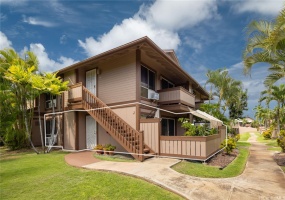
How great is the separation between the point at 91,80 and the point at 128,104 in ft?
14.2

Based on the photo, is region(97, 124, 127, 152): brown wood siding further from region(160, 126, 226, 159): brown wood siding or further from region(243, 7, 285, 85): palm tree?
region(243, 7, 285, 85): palm tree

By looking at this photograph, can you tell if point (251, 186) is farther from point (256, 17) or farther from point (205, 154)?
point (256, 17)

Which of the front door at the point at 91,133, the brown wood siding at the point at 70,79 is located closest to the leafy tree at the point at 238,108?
the front door at the point at 91,133

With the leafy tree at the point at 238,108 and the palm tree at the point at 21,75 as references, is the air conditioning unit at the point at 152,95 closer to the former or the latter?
the palm tree at the point at 21,75

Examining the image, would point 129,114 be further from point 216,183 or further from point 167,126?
point 216,183

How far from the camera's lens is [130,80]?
11.9 metres

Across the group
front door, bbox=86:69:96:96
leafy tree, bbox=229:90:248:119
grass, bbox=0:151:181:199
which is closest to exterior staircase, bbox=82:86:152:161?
front door, bbox=86:69:96:96

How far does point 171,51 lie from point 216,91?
1461 cm

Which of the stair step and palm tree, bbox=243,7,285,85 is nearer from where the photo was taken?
palm tree, bbox=243,7,285,85

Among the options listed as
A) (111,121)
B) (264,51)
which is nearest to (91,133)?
(111,121)

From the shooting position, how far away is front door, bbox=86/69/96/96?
14.0 m

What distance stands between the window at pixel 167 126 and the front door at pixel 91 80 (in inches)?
235

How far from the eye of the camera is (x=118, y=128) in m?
10.8

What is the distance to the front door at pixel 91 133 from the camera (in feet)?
44.7
